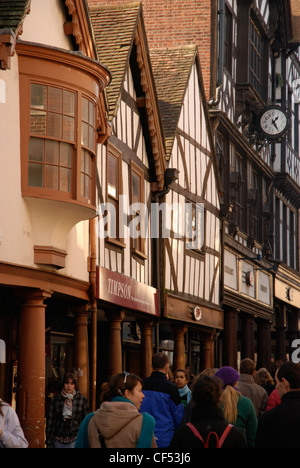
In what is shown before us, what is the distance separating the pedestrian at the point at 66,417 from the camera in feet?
39.5

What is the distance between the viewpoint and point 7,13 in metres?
12.5

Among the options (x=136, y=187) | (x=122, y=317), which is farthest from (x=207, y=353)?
(x=122, y=317)

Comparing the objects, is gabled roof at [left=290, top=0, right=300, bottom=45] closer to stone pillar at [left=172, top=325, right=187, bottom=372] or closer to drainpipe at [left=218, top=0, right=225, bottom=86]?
drainpipe at [left=218, top=0, right=225, bottom=86]

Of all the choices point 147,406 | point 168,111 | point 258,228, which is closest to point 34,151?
point 147,406

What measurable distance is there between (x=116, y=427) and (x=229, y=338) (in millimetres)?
21049

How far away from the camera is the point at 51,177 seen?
44.5 feet

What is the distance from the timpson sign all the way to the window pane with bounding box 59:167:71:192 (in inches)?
95.7

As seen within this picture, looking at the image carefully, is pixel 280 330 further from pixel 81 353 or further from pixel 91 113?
pixel 91 113

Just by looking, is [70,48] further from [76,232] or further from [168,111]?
[168,111]

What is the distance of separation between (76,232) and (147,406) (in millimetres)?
5032

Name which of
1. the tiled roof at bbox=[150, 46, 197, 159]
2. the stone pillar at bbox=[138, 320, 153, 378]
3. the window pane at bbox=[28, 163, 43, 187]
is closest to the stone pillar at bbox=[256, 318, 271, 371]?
the tiled roof at bbox=[150, 46, 197, 159]

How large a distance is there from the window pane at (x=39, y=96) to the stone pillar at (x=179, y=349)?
9.66 meters

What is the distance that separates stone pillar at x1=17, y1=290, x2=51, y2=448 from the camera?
1327cm

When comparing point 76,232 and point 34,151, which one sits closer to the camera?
point 34,151
